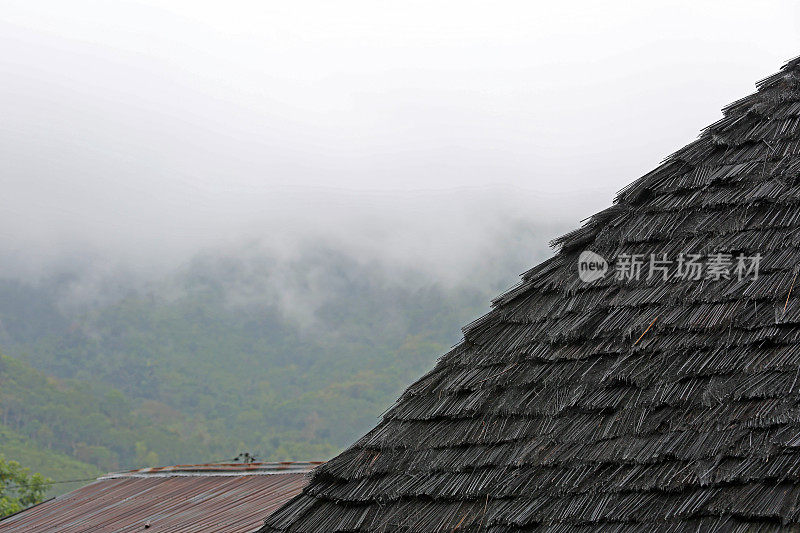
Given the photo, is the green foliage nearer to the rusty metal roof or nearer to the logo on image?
the rusty metal roof

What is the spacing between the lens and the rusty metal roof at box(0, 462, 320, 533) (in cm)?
741

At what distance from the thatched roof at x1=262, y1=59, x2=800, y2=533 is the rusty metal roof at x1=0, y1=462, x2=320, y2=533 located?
3.20 metres

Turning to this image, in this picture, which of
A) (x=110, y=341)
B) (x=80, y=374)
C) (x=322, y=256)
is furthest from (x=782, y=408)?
(x=322, y=256)

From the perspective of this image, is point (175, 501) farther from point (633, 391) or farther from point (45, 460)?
point (45, 460)

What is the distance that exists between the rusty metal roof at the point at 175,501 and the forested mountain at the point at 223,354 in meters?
37.0

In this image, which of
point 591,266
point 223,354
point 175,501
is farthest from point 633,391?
point 223,354

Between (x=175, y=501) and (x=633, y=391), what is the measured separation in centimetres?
651

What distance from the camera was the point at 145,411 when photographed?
79812 mm

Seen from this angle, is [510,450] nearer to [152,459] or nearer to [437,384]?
[437,384]

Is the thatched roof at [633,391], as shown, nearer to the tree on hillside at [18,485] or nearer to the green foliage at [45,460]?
the tree on hillside at [18,485]

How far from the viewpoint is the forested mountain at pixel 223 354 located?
6756 centimetres

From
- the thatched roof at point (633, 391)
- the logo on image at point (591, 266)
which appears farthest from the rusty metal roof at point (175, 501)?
the logo on image at point (591, 266)

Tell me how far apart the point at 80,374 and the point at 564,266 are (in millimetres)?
98647

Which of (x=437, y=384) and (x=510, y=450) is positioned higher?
(x=437, y=384)
